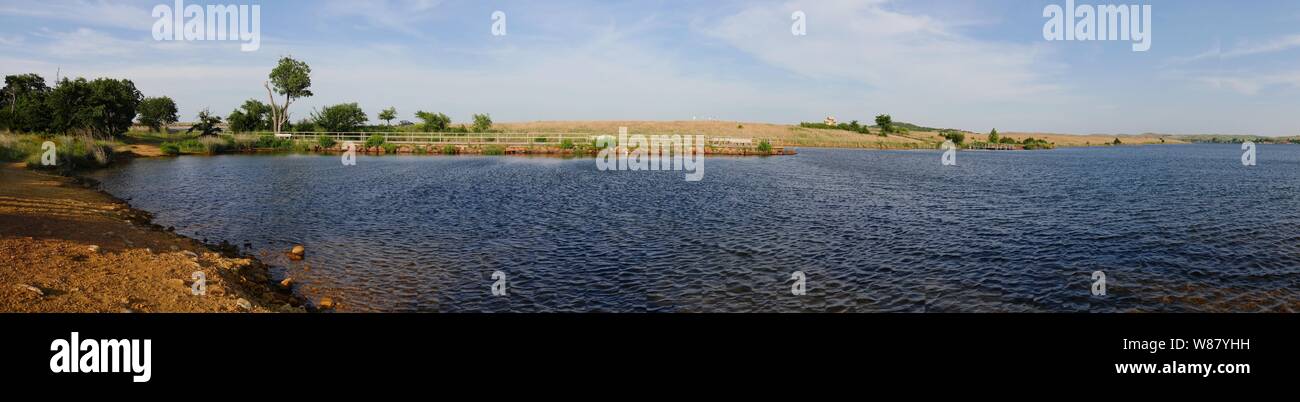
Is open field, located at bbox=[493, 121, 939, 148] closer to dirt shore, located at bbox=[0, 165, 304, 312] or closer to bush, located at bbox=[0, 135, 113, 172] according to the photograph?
bush, located at bbox=[0, 135, 113, 172]

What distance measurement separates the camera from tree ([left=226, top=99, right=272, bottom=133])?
8812 cm

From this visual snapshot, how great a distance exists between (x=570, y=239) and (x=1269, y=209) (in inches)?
1285

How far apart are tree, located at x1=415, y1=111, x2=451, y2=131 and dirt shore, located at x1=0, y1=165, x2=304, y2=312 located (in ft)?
268

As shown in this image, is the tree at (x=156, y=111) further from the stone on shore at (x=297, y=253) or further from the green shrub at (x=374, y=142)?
the stone on shore at (x=297, y=253)

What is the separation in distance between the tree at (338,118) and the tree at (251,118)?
6.32 meters

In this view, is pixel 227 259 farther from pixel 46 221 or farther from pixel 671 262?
pixel 671 262

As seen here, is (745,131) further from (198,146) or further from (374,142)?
(198,146)

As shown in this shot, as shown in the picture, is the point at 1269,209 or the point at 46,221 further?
the point at 1269,209

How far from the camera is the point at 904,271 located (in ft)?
56.6

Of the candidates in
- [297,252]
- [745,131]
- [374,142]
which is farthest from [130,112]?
[745,131]

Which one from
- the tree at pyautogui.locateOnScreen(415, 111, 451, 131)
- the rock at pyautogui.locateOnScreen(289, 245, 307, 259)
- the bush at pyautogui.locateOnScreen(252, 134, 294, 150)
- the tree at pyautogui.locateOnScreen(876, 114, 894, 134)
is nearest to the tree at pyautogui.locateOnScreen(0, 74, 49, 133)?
the bush at pyautogui.locateOnScreen(252, 134, 294, 150)

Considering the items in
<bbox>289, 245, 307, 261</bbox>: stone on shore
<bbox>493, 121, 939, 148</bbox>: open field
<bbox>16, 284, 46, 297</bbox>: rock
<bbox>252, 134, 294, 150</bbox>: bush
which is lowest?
<bbox>289, 245, 307, 261</bbox>: stone on shore
